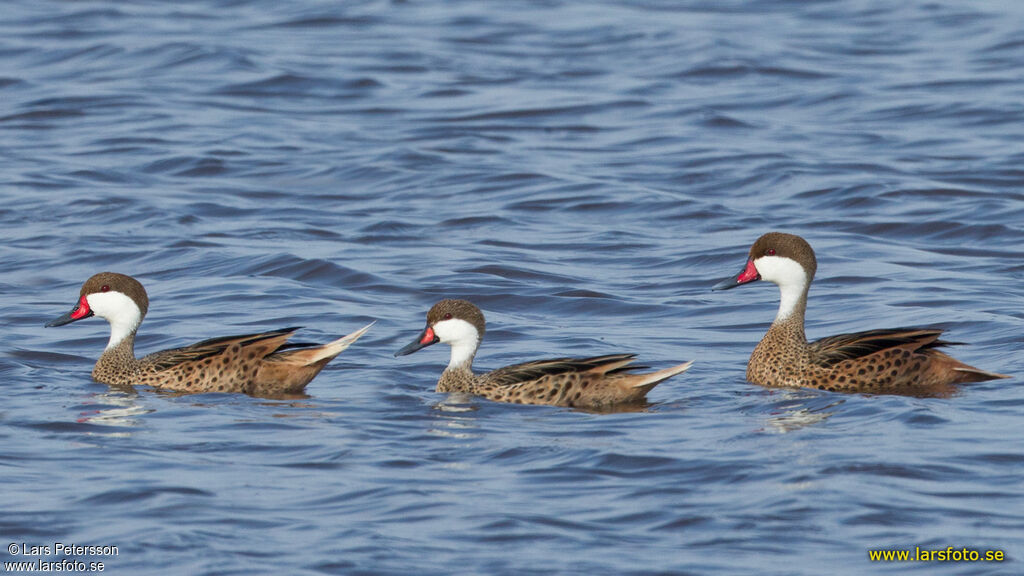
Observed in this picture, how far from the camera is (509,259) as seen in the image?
14211mm

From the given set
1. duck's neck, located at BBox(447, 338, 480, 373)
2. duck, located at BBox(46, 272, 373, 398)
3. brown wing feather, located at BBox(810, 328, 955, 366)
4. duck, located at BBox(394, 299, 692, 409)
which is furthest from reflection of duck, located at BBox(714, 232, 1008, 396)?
duck, located at BBox(46, 272, 373, 398)

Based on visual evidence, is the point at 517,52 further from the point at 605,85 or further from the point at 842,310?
the point at 842,310

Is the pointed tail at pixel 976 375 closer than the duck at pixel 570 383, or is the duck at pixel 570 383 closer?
the duck at pixel 570 383

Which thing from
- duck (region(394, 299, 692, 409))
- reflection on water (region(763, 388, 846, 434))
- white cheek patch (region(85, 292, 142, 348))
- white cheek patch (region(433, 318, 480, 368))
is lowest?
reflection on water (region(763, 388, 846, 434))

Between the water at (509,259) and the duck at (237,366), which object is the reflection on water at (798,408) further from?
the duck at (237,366)

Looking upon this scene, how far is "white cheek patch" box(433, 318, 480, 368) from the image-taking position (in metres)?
10.1

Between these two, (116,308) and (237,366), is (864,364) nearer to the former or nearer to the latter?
(237,366)

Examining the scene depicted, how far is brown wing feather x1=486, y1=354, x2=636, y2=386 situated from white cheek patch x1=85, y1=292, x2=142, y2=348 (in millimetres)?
2424

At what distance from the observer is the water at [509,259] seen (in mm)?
7469

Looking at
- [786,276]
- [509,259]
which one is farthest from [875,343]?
[509,259]

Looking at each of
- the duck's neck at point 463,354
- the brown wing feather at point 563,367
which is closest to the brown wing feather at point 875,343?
the brown wing feather at point 563,367

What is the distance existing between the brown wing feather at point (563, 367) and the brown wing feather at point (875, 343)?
1294 millimetres

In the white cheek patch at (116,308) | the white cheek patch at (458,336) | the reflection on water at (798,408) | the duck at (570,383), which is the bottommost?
the reflection on water at (798,408)

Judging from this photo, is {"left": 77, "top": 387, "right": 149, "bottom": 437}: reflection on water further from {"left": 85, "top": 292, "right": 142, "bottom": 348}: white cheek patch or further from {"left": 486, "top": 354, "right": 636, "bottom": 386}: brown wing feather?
{"left": 486, "top": 354, "right": 636, "bottom": 386}: brown wing feather
